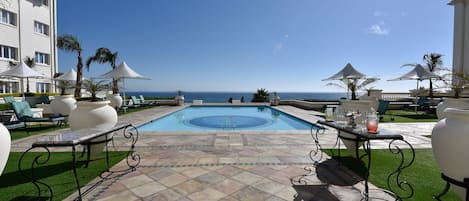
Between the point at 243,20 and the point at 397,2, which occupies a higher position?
the point at 243,20

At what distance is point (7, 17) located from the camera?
17.2 m

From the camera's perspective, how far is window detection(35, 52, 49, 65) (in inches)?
787

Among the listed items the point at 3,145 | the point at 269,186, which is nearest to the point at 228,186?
the point at 269,186

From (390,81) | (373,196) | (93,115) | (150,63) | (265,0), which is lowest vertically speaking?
(373,196)

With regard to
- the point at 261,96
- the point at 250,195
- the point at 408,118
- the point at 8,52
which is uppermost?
the point at 8,52

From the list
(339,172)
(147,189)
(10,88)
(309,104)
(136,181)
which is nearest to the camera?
(147,189)

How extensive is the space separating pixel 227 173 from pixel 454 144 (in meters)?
2.82

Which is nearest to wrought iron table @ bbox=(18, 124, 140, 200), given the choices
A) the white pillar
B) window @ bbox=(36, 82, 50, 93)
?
window @ bbox=(36, 82, 50, 93)

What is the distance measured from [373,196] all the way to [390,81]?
1408cm

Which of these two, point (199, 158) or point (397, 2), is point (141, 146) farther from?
point (397, 2)

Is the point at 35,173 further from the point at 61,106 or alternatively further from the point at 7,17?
the point at 7,17

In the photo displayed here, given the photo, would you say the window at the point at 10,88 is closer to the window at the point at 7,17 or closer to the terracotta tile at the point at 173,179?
the window at the point at 7,17

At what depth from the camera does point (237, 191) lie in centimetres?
295

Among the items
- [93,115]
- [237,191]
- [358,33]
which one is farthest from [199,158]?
[358,33]
